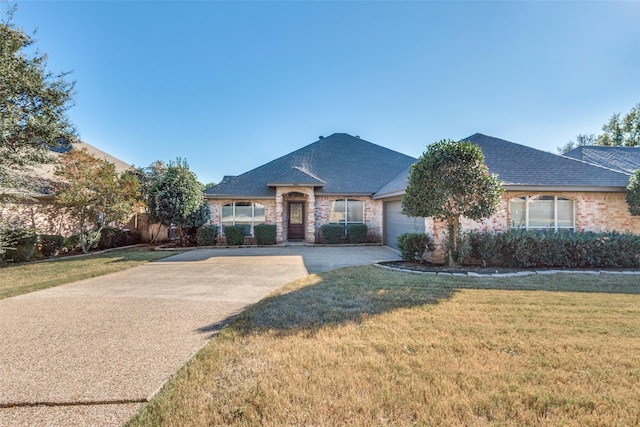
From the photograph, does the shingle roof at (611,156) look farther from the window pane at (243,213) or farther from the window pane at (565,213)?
the window pane at (243,213)

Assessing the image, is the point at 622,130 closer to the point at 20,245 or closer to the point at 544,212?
the point at 544,212

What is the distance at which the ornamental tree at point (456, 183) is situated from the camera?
7758mm

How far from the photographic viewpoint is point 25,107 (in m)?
8.87

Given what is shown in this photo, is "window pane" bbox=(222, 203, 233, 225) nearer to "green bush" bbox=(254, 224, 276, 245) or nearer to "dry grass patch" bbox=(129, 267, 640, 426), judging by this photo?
"green bush" bbox=(254, 224, 276, 245)

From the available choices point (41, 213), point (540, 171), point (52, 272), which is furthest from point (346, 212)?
point (41, 213)

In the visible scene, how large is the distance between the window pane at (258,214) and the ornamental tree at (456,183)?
9784 millimetres

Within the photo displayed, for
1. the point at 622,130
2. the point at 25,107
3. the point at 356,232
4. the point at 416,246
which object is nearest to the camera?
the point at 25,107

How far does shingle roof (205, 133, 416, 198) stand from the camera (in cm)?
1550

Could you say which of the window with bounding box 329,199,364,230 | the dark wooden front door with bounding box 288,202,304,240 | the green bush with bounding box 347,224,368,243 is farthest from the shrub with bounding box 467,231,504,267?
the dark wooden front door with bounding box 288,202,304,240

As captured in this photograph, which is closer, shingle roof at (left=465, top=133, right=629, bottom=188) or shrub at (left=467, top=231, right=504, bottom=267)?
shrub at (left=467, top=231, right=504, bottom=267)

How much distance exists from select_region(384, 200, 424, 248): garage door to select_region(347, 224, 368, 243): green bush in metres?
1.21

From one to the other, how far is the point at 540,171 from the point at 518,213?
1.98 m

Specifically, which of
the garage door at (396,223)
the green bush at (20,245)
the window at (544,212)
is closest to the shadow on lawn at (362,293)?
the window at (544,212)

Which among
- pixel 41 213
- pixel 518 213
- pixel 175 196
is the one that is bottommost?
pixel 518 213
